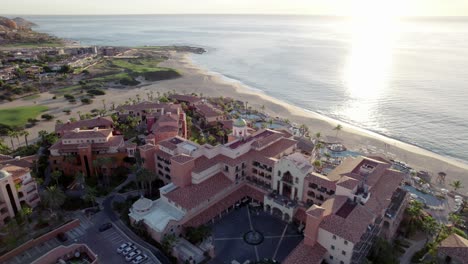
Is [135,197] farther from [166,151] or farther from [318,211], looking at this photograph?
[318,211]

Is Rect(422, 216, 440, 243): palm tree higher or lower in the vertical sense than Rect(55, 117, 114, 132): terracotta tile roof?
lower

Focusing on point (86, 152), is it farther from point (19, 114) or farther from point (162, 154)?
point (19, 114)

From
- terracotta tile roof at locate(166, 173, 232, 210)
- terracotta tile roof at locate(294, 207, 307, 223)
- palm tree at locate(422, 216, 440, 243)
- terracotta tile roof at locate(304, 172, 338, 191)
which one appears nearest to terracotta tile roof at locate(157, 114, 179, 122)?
terracotta tile roof at locate(166, 173, 232, 210)

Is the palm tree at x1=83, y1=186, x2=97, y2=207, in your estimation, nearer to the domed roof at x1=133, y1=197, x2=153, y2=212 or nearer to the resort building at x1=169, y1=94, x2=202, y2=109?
the domed roof at x1=133, y1=197, x2=153, y2=212

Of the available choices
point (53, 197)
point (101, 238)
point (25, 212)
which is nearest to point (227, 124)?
point (101, 238)

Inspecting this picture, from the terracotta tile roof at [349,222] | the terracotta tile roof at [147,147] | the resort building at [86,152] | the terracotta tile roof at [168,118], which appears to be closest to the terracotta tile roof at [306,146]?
the terracotta tile roof at [349,222]

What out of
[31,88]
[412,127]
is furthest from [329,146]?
[31,88]
